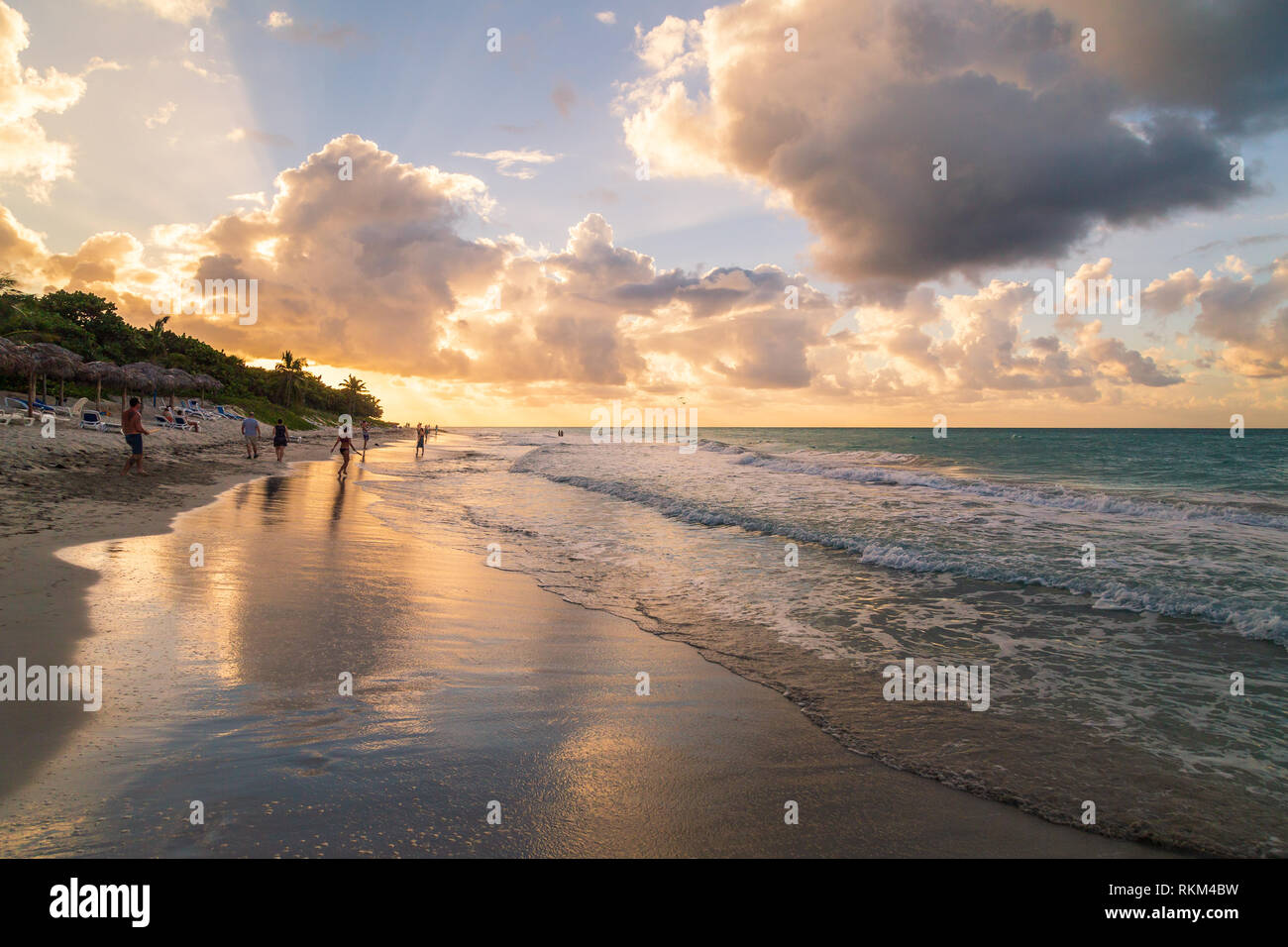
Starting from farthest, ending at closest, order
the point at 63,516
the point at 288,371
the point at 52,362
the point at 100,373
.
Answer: the point at 288,371
the point at 100,373
the point at 52,362
the point at 63,516

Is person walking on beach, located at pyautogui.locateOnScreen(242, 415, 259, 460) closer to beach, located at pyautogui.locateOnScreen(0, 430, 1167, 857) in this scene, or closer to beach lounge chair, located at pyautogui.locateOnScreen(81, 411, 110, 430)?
beach lounge chair, located at pyautogui.locateOnScreen(81, 411, 110, 430)

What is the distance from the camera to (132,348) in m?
61.1

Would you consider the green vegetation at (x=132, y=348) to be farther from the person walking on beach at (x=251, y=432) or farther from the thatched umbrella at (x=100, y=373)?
the person walking on beach at (x=251, y=432)

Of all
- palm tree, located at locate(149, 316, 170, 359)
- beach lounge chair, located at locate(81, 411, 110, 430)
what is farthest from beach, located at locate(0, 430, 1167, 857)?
palm tree, located at locate(149, 316, 170, 359)

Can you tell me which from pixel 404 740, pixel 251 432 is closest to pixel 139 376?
pixel 251 432

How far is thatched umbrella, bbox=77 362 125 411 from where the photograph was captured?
3553 cm

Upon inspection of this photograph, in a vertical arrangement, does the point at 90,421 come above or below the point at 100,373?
below

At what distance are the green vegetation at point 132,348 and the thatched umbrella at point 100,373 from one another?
8.57m

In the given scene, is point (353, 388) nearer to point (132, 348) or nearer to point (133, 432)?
point (132, 348)

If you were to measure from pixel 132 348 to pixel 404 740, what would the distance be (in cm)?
7738

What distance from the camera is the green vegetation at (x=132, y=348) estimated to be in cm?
5288

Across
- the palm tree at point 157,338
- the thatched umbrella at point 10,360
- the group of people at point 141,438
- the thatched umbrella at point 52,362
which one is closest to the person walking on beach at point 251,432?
the group of people at point 141,438

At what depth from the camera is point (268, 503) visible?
17.6 metres
